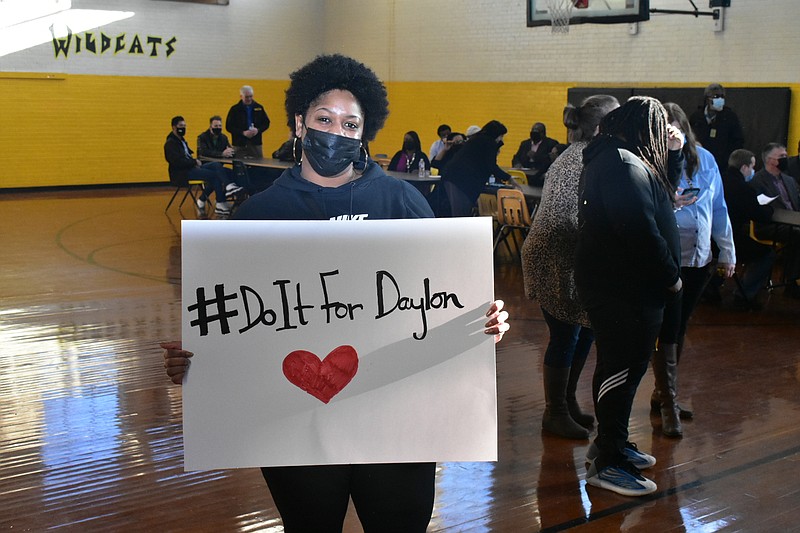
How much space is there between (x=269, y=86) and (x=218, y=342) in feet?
50.0

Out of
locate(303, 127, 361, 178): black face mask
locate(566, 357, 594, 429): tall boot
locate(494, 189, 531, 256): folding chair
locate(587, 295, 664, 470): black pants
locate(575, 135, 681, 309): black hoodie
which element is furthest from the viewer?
locate(494, 189, 531, 256): folding chair

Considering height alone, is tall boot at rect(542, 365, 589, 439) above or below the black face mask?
below

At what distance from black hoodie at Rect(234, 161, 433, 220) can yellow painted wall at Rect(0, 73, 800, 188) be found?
36.5 ft

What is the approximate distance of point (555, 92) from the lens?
1286 cm

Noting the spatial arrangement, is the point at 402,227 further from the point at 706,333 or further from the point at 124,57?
the point at 124,57

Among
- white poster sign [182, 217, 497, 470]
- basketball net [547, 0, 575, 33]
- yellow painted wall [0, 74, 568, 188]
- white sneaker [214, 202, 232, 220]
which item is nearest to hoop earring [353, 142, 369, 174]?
white poster sign [182, 217, 497, 470]

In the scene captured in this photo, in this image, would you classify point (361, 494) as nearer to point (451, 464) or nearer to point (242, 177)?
point (451, 464)

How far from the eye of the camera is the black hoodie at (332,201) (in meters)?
1.93

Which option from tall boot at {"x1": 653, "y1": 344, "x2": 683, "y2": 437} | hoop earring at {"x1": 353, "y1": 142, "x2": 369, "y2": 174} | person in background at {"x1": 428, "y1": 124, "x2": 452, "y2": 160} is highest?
person in background at {"x1": 428, "y1": 124, "x2": 452, "y2": 160}

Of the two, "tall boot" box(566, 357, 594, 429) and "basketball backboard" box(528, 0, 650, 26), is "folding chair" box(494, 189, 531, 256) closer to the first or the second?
"basketball backboard" box(528, 0, 650, 26)

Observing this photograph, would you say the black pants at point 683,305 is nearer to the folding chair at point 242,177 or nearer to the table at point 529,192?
the table at point 529,192

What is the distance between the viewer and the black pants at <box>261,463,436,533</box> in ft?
6.02

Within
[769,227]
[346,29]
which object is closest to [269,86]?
[346,29]

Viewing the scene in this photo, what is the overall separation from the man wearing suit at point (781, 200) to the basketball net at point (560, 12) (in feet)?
13.4
